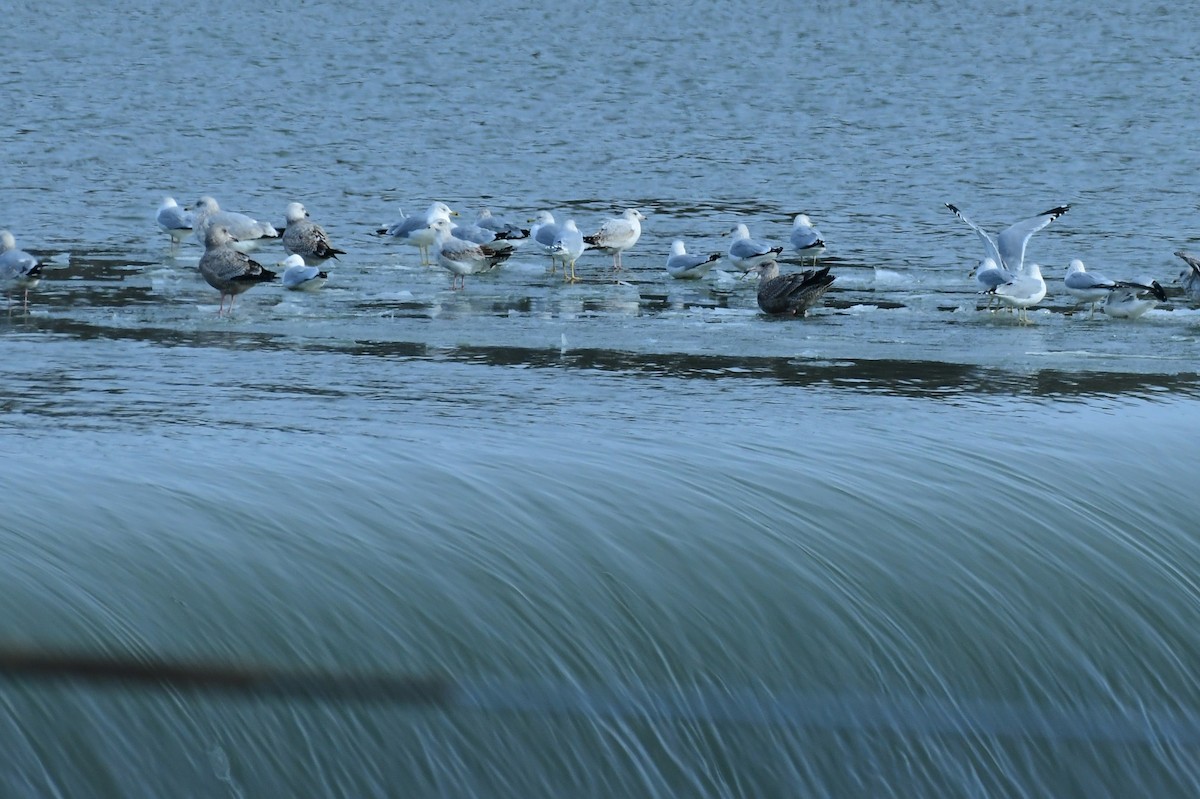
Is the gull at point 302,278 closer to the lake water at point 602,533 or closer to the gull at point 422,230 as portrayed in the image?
the lake water at point 602,533

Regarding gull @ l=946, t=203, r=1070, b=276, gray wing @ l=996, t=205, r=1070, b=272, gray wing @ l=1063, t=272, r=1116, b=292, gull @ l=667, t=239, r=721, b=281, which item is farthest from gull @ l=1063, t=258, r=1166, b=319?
gull @ l=667, t=239, r=721, b=281

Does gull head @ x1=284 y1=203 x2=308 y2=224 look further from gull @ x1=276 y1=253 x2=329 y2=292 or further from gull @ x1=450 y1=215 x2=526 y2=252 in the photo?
gull @ x1=276 y1=253 x2=329 y2=292

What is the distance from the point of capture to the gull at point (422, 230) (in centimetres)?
1933

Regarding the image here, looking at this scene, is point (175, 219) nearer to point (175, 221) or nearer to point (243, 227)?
point (175, 221)

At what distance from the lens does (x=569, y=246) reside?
1812cm

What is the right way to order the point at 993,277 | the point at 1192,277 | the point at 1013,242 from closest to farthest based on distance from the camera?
1. the point at 993,277
2. the point at 1192,277
3. the point at 1013,242

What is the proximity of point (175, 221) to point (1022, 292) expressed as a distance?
9.31 metres

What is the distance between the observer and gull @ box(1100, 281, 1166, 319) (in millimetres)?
15328

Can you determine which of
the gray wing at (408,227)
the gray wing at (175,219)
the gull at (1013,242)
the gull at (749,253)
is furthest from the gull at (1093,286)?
the gray wing at (175,219)

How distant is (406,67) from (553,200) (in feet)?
58.9

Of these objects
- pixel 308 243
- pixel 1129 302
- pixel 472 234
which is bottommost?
pixel 1129 302

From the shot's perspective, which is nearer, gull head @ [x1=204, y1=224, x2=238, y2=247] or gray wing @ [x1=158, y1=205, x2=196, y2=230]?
A: gull head @ [x1=204, y1=224, x2=238, y2=247]

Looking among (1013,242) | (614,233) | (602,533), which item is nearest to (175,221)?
(614,233)

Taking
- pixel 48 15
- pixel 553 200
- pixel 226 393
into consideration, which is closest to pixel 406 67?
pixel 48 15
